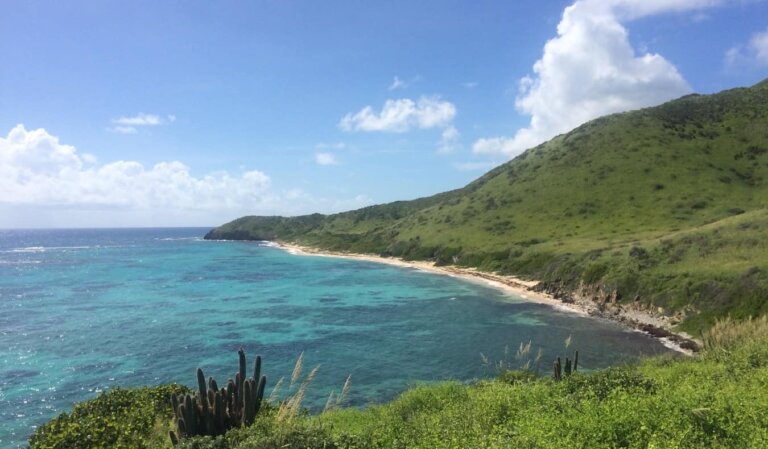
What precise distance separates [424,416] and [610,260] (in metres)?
60.4

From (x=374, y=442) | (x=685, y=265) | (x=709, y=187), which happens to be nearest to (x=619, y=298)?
(x=685, y=265)

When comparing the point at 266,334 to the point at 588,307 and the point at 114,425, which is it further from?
the point at 588,307

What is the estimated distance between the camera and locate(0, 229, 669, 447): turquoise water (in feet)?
120

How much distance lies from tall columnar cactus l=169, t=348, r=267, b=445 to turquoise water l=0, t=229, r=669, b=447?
52.0 ft

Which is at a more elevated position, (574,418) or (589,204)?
(589,204)

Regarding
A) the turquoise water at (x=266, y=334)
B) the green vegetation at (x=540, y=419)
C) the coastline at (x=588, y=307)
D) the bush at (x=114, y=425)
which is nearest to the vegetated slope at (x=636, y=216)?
the coastline at (x=588, y=307)

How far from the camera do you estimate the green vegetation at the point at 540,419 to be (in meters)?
11.4

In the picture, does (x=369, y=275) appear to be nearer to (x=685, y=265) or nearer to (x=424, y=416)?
(x=685, y=265)

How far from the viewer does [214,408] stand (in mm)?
15977

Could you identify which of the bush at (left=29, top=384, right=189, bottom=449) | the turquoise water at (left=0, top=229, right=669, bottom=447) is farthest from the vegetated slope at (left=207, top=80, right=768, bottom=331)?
the bush at (left=29, top=384, right=189, bottom=449)

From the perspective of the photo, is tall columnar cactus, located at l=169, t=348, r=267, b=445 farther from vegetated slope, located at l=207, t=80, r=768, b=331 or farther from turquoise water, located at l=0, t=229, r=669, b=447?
vegetated slope, located at l=207, t=80, r=768, b=331

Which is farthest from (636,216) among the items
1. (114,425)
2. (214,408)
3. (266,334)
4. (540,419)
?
(114,425)

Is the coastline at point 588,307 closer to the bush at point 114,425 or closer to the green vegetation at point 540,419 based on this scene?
the green vegetation at point 540,419

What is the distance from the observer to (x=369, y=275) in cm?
10662
